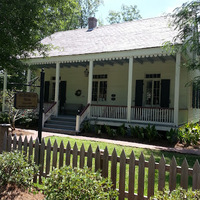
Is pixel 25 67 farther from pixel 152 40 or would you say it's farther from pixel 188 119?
pixel 188 119

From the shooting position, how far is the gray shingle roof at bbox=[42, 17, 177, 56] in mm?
11492

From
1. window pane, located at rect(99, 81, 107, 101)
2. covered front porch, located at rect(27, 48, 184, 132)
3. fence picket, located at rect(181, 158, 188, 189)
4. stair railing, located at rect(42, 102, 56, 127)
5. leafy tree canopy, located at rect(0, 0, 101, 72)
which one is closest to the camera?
fence picket, located at rect(181, 158, 188, 189)

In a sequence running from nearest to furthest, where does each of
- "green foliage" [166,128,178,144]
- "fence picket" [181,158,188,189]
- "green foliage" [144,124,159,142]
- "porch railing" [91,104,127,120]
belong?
"fence picket" [181,158,188,189] < "green foliage" [166,128,178,144] < "green foliage" [144,124,159,142] < "porch railing" [91,104,127,120]

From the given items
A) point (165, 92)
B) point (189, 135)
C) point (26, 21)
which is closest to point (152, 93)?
point (165, 92)

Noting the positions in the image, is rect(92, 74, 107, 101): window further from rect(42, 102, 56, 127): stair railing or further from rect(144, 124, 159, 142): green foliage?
rect(144, 124, 159, 142): green foliage

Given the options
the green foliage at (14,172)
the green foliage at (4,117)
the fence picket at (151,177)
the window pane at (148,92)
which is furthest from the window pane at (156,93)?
the green foliage at (14,172)

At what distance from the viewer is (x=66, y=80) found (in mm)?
16469

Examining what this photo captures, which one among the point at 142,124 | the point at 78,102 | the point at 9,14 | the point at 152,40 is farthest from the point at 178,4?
the point at 78,102

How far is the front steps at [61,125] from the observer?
11307 mm

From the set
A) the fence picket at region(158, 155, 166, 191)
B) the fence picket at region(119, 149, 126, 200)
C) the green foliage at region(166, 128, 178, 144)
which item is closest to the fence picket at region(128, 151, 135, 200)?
the fence picket at region(119, 149, 126, 200)

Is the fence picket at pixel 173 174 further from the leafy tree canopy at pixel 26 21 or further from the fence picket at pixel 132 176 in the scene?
the leafy tree canopy at pixel 26 21

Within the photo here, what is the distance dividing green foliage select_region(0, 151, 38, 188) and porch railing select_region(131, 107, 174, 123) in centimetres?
786

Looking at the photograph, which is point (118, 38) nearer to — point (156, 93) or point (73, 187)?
point (156, 93)

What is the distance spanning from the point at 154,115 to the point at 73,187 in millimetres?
8933
